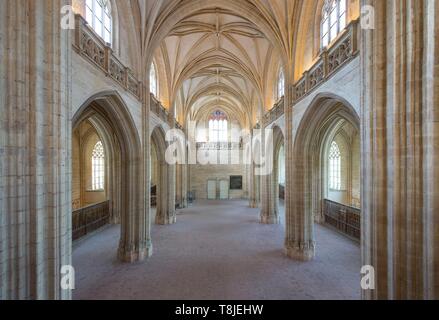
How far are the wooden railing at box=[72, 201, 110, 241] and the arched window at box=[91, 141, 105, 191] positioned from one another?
6.42 meters

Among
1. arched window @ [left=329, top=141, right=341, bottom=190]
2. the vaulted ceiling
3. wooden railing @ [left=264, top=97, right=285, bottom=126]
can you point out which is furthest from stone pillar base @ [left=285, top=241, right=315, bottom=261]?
arched window @ [left=329, top=141, right=341, bottom=190]

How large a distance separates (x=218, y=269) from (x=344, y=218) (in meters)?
8.20

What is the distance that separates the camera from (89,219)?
12.3 m

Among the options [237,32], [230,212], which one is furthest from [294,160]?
[230,212]

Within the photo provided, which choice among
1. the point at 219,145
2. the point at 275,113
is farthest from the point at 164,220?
the point at 219,145

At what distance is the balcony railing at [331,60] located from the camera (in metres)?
5.38

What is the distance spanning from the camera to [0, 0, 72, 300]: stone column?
3.30 metres

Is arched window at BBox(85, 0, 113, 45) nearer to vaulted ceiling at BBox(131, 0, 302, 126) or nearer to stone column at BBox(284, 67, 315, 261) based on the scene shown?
vaulted ceiling at BBox(131, 0, 302, 126)

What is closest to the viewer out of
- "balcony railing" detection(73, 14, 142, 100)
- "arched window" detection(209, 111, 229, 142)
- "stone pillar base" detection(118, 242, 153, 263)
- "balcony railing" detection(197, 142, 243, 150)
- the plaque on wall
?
"balcony railing" detection(73, 14, 142, 100)

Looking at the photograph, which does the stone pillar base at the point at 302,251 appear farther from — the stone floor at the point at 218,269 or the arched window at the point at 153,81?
the arched window at the point at 153,81

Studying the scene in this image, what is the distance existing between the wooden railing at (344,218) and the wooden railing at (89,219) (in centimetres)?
1376

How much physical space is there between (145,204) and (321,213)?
37.9 ft

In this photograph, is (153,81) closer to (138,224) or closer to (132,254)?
(138,224)

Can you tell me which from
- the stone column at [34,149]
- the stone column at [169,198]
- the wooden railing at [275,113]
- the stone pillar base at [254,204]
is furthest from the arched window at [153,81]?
the stone pillar base at [254,204]
